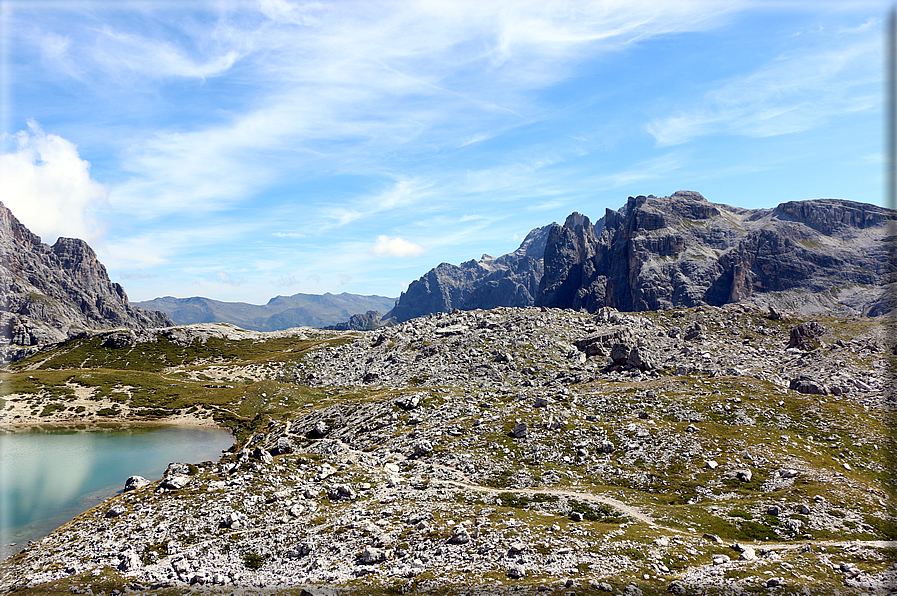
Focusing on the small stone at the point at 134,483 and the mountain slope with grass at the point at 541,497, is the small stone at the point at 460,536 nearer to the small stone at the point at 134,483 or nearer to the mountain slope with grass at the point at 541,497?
the mountain slope with grass at the point at 541,497

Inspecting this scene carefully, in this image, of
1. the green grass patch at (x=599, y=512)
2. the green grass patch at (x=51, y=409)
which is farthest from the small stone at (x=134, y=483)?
the green grass patch at (x=51, y=409)

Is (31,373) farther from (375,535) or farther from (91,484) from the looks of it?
(375,535)

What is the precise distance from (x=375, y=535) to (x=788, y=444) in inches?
1887

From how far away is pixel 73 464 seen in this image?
70.7m

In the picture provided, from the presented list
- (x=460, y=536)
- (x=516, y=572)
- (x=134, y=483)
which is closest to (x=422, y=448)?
(x=460, y=536)

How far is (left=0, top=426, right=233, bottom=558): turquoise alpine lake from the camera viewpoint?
47969 millimetres

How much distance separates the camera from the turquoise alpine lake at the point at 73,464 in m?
48.0

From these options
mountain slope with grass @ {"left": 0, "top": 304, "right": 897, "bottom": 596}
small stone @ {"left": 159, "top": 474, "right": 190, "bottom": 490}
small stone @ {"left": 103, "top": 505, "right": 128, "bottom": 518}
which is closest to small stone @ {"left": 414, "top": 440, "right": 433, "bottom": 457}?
mountain slope with grass @ {"left": 0, "top": 304, "right": 897, "bottom": 596}

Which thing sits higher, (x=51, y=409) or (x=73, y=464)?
(x=51, y=409)

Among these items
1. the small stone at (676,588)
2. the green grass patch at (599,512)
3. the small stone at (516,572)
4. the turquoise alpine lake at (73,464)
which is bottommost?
the turquoise alpine lake at (73,464)

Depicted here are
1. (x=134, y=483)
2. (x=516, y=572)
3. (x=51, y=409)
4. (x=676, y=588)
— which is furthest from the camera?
(x=51, y=409)

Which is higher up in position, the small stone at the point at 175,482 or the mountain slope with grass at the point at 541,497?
the small stone at the point at 175,482

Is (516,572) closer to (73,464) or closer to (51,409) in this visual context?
(73,464)

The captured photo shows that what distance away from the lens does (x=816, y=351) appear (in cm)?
9900
